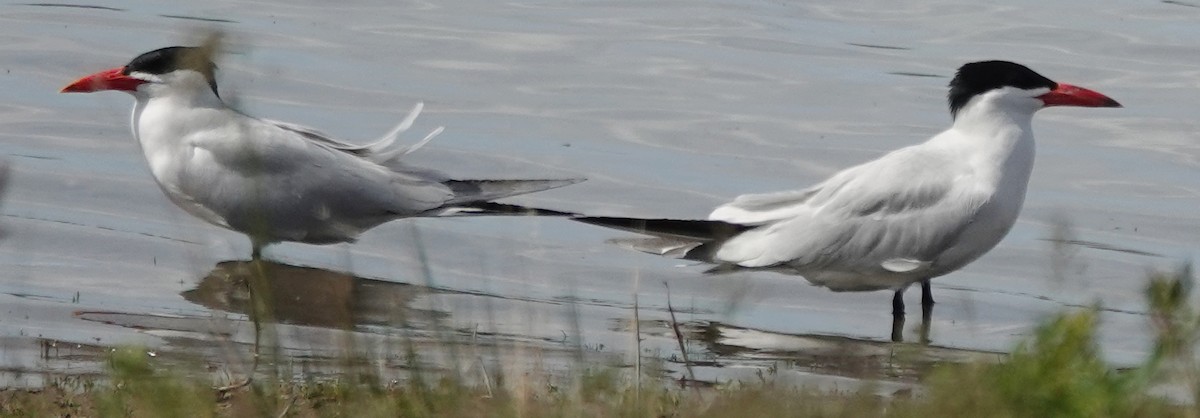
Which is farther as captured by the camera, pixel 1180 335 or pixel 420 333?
pixel 420 333

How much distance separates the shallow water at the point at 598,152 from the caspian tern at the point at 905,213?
0.81ft

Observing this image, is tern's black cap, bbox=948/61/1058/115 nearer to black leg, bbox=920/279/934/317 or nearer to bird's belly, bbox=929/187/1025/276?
bird's belly, bbox=929/187/1025/276

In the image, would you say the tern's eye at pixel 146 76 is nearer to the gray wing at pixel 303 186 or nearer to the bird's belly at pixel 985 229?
the gray wing at pixel 303 186

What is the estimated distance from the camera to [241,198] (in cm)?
755

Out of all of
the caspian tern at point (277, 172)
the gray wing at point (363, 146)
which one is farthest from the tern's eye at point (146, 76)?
the gray wing at point (363, 146)

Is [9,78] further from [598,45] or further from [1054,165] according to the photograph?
[1054,165]

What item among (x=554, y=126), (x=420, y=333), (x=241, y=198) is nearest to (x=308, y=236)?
(x=241, y=198)

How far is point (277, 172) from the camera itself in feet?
25.5

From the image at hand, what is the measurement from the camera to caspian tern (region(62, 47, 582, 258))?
766cm

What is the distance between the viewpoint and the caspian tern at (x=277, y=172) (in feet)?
25.1

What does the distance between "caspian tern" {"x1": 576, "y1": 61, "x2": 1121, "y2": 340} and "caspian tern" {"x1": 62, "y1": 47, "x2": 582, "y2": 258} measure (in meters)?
0.86

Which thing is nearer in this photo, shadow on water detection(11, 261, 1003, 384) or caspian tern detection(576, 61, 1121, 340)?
shadow on water detection(11, 261, 1003, 384)

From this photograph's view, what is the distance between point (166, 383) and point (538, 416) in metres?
0.86

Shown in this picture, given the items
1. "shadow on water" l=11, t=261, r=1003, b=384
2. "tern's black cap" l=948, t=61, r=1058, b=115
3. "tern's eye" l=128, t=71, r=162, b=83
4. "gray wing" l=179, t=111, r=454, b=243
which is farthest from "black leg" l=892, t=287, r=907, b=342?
"tern's eye" l=128, t=71, r=162, b=83
